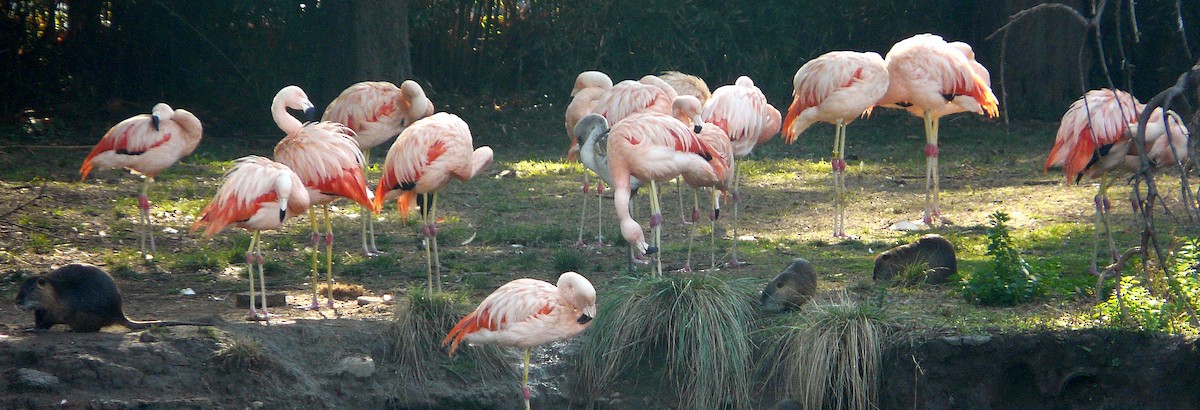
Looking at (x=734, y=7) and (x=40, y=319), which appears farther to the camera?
(x=734, y=7)

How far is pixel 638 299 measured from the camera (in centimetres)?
550

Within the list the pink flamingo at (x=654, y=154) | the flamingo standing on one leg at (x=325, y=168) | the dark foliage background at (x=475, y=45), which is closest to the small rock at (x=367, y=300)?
the flamingo standing on one leg at (x=325, y=168)

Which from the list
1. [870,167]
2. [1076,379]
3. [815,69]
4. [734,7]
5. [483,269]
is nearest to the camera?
[1076,379]

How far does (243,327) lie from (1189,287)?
434 centimetres

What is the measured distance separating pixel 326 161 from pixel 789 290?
2426 mm

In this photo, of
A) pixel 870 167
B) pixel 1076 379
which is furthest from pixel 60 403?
pixel 870 167

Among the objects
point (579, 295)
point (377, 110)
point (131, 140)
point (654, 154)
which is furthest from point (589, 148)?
point (131, 140)

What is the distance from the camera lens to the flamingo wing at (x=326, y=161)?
5.84 metres

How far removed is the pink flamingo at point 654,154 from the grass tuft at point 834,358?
3.00ft

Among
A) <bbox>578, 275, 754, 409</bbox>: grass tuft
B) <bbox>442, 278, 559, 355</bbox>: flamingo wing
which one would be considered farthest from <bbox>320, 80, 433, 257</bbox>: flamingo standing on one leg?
<bbox>442, 278, 559, 355</bbox>: flamingo wing

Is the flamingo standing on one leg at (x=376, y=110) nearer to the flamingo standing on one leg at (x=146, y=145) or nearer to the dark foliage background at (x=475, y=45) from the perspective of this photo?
the flamingo standing on one leg at (x=146, y=145)

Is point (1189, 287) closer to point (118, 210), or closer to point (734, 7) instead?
point (118, 210)

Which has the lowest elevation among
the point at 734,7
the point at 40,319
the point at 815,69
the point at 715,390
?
the point at 715,390

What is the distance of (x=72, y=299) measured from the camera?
5121mm
